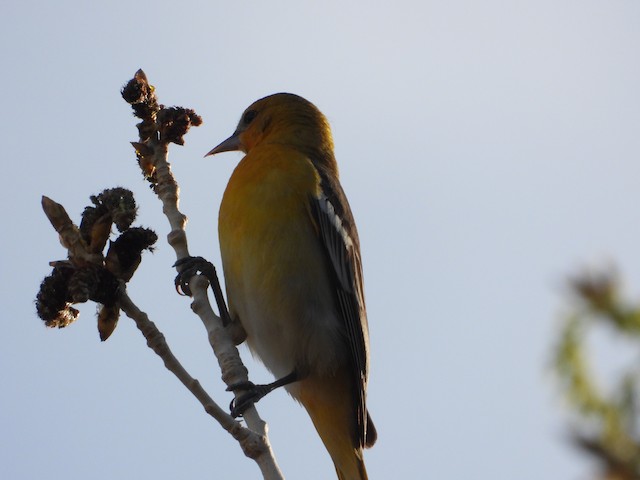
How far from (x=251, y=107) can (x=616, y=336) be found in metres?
5.17

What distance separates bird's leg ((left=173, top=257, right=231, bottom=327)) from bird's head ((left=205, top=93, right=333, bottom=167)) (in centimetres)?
124

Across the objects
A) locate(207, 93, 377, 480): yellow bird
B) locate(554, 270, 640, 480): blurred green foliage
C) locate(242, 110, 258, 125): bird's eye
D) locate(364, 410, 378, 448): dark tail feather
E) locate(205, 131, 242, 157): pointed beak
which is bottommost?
locate(554, 270, 640, 480): blurred green foliage

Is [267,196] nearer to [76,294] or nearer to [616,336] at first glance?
[76,294]

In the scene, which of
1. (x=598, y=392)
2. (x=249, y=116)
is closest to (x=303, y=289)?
(x=249, y=116)

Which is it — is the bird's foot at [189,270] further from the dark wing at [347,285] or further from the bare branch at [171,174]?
the dark wing at [347,285]

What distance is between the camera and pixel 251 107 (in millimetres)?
6031

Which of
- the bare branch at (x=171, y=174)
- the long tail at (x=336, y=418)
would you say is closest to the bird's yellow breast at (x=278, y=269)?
the long tail at (x=336, y=418)

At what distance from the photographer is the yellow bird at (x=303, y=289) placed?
450cm

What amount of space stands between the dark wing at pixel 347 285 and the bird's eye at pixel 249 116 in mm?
1191

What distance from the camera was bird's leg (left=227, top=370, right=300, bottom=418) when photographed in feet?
11.0

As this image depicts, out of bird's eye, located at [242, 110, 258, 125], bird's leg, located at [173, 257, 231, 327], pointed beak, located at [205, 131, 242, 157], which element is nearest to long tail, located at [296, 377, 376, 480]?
bird's leg, located at [173, 257, 231, 327]

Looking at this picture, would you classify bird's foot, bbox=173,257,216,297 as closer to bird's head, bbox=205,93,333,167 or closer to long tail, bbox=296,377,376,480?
long tail, bbox=296,377,376,480

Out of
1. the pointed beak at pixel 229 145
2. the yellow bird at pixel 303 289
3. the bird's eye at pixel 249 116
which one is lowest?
the yellow bird at pixel 303 289

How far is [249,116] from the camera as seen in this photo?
5996 millimetres
